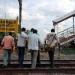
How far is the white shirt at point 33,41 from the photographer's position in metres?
17.0

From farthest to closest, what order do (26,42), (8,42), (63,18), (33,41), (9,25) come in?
(63,18) < (9,25) < (8,42) < (26,42) < (33,41)

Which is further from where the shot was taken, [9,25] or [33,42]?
[9,25]

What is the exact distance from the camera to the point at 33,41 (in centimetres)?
1706

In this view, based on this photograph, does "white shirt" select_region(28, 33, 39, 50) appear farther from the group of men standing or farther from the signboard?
the signboard

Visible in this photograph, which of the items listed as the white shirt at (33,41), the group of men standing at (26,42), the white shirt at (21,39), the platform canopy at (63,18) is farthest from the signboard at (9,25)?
the white shirt at (33,41)

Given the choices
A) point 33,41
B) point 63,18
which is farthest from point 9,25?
point 33,41

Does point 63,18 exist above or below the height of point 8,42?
above

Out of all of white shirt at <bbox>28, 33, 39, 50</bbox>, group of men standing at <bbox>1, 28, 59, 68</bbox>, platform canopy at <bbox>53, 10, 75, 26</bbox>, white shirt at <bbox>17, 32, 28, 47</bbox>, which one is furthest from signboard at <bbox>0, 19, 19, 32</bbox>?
white shirt at <bbox>28, 33, 39, 50</bbox>

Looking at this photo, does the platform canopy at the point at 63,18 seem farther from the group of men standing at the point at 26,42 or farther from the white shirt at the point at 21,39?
the white shirt at the point at 21,39

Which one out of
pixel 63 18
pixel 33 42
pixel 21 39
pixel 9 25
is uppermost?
pixel 63 18

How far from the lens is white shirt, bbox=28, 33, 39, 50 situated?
17047 mm

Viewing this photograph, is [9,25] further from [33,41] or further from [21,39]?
[33,41]

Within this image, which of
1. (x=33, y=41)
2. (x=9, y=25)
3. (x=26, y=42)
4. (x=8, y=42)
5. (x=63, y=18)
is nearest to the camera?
(x=33, y=41)

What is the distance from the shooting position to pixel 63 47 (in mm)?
38250
